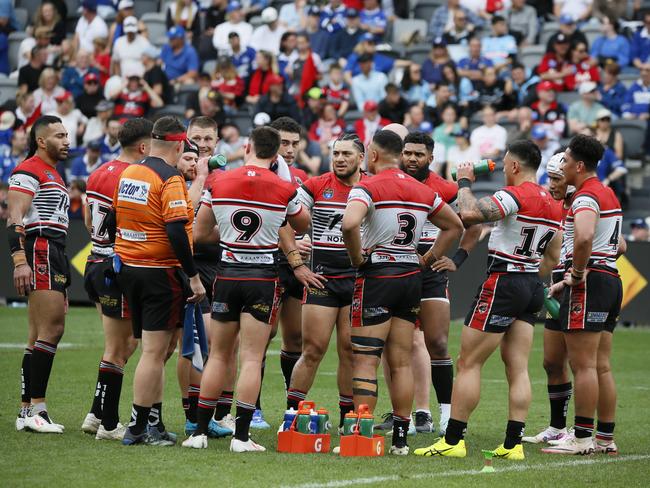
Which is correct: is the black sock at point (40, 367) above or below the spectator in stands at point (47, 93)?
below

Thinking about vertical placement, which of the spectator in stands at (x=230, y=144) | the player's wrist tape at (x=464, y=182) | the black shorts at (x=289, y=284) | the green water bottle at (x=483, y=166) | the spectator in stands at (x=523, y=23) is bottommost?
the spectator in stands at (x=230, y=144)

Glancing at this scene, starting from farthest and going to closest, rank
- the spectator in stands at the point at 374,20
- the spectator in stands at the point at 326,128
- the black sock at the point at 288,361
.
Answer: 1. the spectator in stands at the point at 374,20
2. the spectator in stands at the point at 326,128
3. the black sock at the point at 288,361

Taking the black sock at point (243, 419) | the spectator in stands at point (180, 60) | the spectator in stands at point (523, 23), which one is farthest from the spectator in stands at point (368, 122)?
the black sock at point (243, 419)

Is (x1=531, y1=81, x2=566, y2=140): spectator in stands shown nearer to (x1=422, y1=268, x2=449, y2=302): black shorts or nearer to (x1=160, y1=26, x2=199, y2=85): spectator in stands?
(x1=160, y1=26, x2=199, y2=85): spectator in stands

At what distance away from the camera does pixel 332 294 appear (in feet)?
31.7

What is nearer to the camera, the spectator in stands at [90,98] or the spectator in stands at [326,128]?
the spectator in stands at [326,128]

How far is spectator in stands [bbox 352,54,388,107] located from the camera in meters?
23.0

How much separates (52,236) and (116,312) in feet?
3.17

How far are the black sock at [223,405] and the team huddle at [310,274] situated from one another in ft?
0.28

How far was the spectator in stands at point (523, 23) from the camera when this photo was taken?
23.6 meters

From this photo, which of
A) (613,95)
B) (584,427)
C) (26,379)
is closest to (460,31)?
(613,95)

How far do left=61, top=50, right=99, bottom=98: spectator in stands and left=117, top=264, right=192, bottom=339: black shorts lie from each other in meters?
16.8

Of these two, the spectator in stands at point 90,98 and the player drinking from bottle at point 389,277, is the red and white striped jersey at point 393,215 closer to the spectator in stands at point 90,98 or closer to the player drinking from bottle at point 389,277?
the player drinking from bottle at point 389,277

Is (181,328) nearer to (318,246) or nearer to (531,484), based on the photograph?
(318,246)
